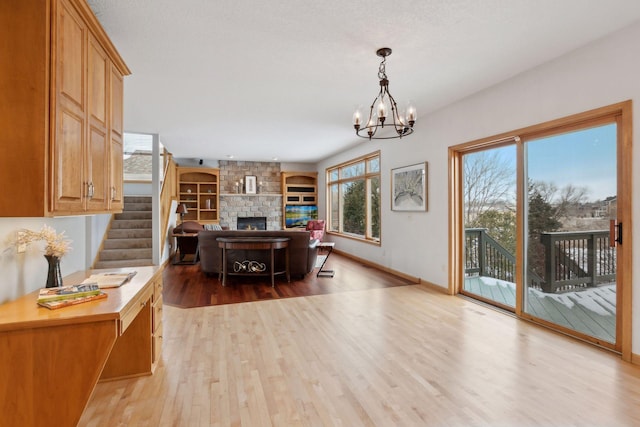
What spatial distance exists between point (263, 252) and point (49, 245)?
3580mm

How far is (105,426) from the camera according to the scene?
6.20 feet

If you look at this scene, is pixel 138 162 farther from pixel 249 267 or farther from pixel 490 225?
pixel 490 225

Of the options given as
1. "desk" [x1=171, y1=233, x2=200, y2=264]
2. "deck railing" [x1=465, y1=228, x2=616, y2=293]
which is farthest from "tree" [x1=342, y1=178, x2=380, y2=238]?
"desk" [x1=171, y1=233, x2=200, y2=264]

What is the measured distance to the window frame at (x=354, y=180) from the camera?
6.97 metres

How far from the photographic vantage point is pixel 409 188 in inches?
220

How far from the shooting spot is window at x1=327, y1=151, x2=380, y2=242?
7.18m

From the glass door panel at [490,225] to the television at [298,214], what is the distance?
20.7 feet

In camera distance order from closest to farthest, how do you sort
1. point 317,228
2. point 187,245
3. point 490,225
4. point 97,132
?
point 97,132
point 490,225
point 187,245
point 317,228

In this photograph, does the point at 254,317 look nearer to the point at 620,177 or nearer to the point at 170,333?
the point at 170,333

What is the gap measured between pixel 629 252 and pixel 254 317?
3569mm

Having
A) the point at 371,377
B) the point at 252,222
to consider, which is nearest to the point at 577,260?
the point at 371,377

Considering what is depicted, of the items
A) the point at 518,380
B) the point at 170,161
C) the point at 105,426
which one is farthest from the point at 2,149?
the point at 170,161

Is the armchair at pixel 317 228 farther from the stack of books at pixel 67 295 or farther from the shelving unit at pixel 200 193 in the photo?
the stack of books at pixel 67 295

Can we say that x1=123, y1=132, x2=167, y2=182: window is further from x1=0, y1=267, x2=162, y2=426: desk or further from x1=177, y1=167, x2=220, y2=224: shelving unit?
x1=0, y1=267, x2=162, y2=426: desk
